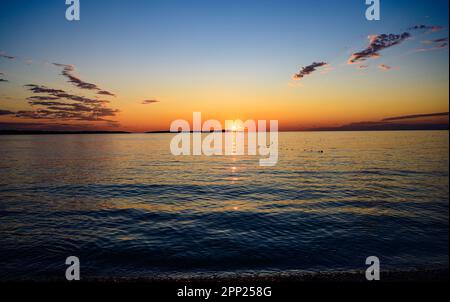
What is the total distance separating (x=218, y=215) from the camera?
1841 centimetres

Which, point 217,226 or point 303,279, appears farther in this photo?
point 217,226

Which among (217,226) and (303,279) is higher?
(303,279)

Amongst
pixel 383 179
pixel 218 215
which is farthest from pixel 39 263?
pixel 383 179

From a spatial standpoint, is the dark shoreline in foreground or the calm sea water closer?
the dark shoreline in foreground

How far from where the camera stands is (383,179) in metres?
31.7

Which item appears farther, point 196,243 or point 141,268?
point 196,243

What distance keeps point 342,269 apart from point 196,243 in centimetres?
729

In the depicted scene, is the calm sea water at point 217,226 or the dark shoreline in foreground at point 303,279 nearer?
the dark shoreline in foreground at point 303,279
